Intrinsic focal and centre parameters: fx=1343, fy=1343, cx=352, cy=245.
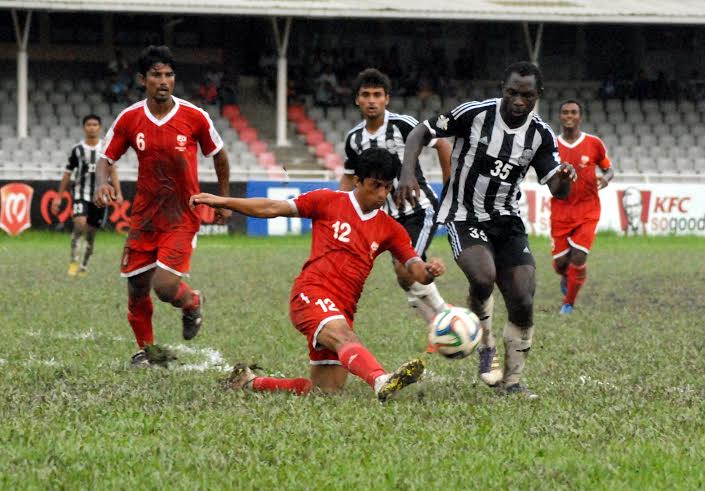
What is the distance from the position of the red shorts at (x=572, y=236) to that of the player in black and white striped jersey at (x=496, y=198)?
625 centimetres

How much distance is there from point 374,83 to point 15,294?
6564 millimetres

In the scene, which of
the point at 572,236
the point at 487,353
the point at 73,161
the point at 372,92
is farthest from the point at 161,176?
the point at 73,161

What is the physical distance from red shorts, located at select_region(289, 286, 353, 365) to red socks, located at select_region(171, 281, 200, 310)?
186 centimetres

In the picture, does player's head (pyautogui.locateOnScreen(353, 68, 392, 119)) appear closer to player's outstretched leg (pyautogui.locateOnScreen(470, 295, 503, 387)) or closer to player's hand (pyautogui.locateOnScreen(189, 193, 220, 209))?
player's outstretched leg (pyautogui.locateOnScreen(470, 295, 503, 387))

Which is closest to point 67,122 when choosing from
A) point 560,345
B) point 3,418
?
point 560,345

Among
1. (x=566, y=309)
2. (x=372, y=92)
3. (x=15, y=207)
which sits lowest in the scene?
(x=15, y=207)

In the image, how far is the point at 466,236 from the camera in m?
8.14

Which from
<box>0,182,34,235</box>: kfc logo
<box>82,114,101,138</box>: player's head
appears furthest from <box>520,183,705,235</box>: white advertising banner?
<box>82,114,101,138</box>: player's head

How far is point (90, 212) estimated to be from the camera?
1780cm

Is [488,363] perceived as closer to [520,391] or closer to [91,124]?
[520,391]

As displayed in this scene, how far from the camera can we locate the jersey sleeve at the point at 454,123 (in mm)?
8109

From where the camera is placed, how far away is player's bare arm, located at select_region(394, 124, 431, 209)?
7.63 meters

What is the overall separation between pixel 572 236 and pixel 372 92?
5.24 m

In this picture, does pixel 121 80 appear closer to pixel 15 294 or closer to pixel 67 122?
pixel 67 122
